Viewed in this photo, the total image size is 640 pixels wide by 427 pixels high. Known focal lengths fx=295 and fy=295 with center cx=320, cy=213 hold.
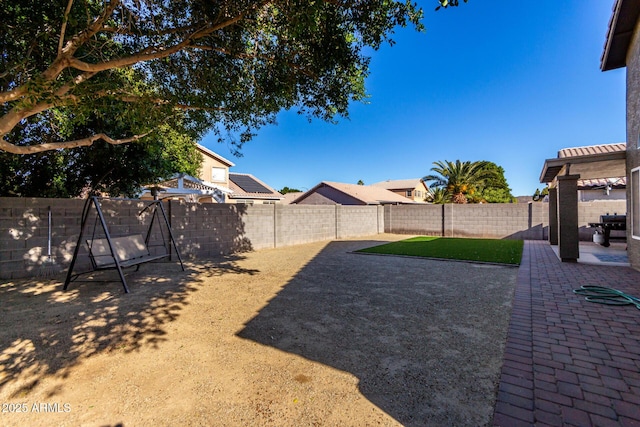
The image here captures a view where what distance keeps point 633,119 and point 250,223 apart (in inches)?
441

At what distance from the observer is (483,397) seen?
7.59 ft

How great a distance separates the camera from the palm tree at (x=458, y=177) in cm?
2597

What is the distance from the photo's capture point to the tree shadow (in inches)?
114

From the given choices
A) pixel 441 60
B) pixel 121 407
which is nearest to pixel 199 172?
pixel 441 60

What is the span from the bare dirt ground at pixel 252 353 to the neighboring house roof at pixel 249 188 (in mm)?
17850

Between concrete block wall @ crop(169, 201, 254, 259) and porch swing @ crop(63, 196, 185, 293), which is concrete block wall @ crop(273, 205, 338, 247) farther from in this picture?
porch swing @ crop(63, 196, 185, 293)

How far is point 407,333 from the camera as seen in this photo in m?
3.60

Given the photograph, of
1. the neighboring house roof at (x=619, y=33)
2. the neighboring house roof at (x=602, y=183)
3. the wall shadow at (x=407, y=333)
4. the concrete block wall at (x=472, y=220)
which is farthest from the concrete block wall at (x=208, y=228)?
the neighboring house roof at (x=602, y=183)

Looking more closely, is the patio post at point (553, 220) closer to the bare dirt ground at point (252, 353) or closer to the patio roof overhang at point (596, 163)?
the patio roof overhang at point (596, 163)

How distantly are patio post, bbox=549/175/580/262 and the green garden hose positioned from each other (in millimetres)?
→ 3062

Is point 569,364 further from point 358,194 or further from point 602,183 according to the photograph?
point 358,194

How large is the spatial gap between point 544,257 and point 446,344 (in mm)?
7775

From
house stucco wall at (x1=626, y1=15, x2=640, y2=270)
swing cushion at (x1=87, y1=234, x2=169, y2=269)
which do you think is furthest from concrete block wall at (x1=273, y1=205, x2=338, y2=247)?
house stucco wall at (x1=626, y1=15, x2=640, y2=270)

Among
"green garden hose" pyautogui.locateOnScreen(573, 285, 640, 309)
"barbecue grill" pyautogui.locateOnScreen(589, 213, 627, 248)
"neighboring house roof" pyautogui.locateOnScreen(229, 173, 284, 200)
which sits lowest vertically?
"green garden hose" pyautogui.locateOnScreen(573, 285, 640, 309)
